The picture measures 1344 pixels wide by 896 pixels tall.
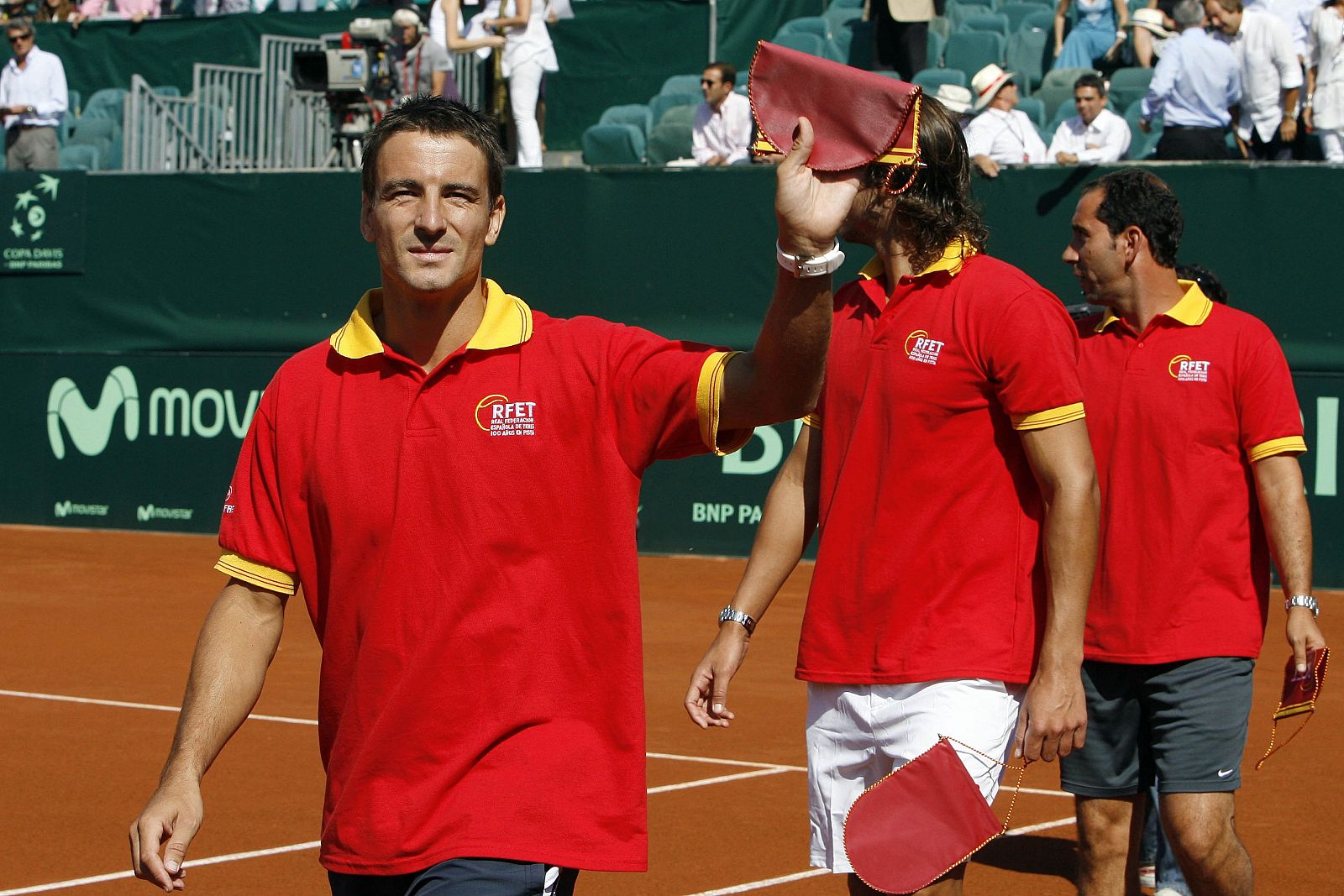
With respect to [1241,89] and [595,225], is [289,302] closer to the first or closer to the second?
[595,225]

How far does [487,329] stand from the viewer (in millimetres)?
3271

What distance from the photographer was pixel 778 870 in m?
6.27

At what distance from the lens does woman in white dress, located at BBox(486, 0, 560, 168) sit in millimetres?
16891

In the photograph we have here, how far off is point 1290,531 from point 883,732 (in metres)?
1.43

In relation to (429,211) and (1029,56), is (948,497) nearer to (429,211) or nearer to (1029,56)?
(429,211)

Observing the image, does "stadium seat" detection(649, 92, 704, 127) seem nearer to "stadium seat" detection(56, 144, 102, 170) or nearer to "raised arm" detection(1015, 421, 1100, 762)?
"stadium seat" detection(56, 144, 102, 170)

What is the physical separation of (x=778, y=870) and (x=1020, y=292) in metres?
2.80

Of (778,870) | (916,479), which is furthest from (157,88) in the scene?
(916,479)

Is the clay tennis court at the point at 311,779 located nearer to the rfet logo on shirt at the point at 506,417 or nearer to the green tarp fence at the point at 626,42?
the rfet logo on shirt at the point at 506,417

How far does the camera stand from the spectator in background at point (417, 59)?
55.4 ft

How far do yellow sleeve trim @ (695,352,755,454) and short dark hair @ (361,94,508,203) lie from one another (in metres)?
0.52

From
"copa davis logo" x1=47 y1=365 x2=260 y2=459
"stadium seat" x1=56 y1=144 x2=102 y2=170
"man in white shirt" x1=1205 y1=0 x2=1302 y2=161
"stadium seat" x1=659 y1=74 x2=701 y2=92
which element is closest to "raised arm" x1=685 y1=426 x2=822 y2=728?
"man in white shirt" x1=1205 y1=0 x2=1302 y2=161

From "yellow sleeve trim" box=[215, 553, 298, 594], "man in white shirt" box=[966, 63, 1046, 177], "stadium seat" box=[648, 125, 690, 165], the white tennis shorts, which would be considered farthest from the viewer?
"stadium seat" box=[648, 125, 690, 165]

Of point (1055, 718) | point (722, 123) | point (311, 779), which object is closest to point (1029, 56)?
point (722, 123)
